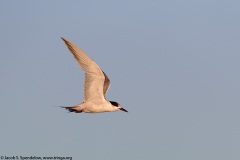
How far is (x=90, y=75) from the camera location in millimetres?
25203

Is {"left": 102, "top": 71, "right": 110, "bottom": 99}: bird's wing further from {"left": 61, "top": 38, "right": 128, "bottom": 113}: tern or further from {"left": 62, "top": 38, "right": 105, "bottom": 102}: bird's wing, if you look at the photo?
{"left": 62, "top": 38, "right": 105, "bottom": 102}: bird's wing

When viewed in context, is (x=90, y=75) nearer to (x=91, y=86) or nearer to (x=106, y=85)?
(x=91, y=86)

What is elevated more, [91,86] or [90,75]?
[90,75]

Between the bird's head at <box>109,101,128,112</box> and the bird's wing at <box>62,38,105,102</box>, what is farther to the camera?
the bird's head at <box>109,101,128,112</box>

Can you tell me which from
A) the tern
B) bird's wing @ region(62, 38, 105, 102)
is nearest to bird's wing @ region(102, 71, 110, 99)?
the tern

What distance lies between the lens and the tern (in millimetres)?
24891

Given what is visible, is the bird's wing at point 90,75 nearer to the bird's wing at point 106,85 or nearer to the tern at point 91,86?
the tern at point 91,86

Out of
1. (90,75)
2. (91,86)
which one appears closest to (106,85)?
(91,86)

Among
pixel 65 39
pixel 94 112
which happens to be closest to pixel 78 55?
pixel 65 39

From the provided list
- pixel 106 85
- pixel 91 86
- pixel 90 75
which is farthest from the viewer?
pixel 106 85

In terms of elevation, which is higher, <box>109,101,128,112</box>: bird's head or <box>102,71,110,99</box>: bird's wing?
<box>102,71,110,99</box>: bird's wing

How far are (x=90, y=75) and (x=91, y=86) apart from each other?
46 centimetres

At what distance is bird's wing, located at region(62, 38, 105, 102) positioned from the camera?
24797 millimetres

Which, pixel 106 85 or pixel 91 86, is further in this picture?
pixel 106 85
